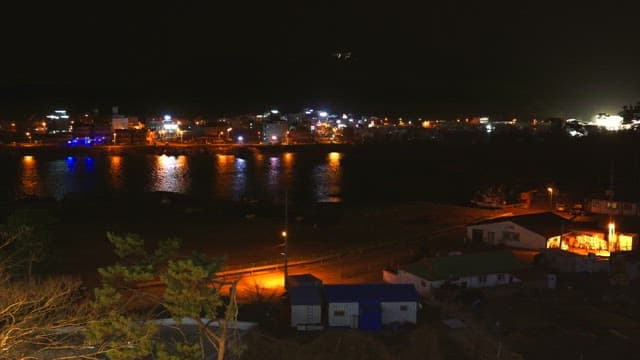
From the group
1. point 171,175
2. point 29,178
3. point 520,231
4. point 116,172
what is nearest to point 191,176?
point 171,175

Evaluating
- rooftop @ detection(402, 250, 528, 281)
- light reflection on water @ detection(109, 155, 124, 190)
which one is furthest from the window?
light reflection on water @ detection(109, 155, 124, 190)

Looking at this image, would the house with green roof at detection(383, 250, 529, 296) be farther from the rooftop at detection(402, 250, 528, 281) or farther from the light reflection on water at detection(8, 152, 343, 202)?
the light reflection on water at detection(8, 152, 343, 202)

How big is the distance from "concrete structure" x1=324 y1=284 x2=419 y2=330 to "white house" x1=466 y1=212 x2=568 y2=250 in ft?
8.51

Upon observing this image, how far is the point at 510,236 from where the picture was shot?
6285 mm

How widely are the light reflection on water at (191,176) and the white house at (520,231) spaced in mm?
5633

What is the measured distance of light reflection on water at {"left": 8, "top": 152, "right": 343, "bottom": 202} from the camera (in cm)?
1317

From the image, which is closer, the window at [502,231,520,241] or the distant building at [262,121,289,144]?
the window at [502,231,520,241]

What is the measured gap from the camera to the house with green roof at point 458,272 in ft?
15.2

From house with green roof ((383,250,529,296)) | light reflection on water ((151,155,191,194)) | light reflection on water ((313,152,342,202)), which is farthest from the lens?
light reflection on water ((151,155,191,194))

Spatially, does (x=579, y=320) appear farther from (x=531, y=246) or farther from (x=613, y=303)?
(x=531, y=246)

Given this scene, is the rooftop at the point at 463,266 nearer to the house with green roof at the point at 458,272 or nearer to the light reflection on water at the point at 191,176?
the house with green roof at the point at 458,272

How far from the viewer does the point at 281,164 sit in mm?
20000

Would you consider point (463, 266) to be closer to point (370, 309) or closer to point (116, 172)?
point (370, 309)

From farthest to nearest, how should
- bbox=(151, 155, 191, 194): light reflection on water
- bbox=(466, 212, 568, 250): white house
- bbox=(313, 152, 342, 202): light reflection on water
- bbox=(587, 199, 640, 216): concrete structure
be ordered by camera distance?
bbox=(151, 155, 191, 194): light reflection on water, bbox=(313, 152, 342, 202): light reflection on water, bbox=(587, 199, 640, 216): concrete structure, bbox=(466, 212, 568, 250): white house
